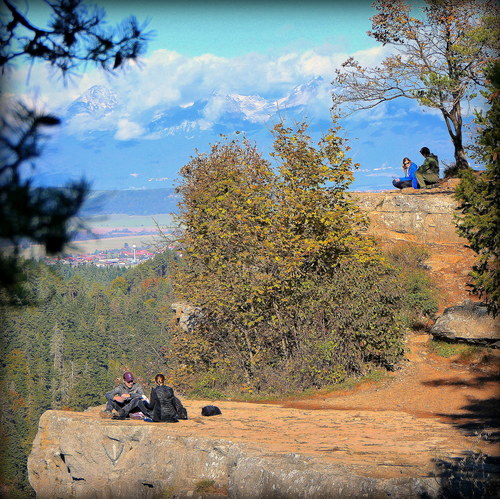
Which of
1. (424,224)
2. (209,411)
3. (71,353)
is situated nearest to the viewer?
(209,411)

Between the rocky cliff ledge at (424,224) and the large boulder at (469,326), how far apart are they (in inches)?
145

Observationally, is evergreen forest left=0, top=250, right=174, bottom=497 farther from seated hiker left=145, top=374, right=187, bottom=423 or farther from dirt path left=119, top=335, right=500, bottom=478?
seated hiker left=145, top=374, right=187, bottom=423

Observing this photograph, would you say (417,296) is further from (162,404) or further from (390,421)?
(162,404)

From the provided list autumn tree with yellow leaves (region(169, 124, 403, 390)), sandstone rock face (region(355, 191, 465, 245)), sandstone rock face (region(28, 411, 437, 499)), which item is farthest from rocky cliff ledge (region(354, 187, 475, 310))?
sandstone rock face (region(28, 411, 437, 499))

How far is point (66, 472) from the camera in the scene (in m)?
12.6

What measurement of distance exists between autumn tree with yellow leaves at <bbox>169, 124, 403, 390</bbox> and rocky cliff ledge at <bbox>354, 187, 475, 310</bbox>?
4.28 m

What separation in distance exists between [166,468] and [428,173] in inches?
685

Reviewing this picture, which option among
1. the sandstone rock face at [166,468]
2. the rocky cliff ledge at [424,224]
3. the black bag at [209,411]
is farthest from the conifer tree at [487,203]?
the rocky cliff ledge at [424,224]

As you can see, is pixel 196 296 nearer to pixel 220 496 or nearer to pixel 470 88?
pixel 220 496

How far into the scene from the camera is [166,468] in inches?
422

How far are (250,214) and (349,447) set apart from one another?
9780 mm

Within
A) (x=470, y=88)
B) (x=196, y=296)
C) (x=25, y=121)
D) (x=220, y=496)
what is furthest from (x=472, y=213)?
(x=470, y=88)

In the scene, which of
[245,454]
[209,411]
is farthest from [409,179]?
[245,454]

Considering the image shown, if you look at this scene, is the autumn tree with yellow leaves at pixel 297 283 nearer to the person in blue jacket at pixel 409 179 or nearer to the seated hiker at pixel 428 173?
the person in blue jacket at pixel 409 179
